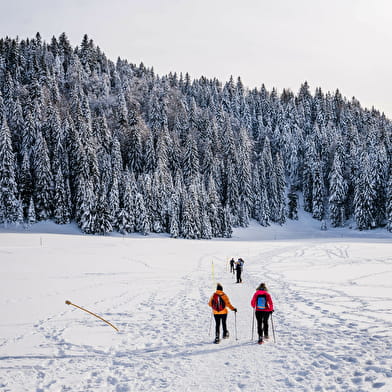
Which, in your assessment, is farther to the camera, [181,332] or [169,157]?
[169,157]

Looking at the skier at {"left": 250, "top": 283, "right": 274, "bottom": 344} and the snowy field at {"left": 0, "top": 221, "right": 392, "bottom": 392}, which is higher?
the skier at {"left": 250, "top": 283, "right": 274, "bottom": 344}

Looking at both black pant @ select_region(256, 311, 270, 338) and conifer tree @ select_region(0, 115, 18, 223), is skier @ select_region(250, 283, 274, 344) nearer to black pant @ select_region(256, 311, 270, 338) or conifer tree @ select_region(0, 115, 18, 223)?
black pant @ select_region(256, 311, 270, 338)

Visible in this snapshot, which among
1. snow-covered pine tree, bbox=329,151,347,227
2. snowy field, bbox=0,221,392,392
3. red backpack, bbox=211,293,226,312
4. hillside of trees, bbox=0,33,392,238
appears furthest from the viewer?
snow-covered pine tree, bbox=329,151,347,227

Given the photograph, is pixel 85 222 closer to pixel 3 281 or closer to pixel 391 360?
pixel 3 281

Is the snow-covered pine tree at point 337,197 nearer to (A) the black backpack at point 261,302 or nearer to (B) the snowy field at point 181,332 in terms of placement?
(B) the snowy field at point 181,332

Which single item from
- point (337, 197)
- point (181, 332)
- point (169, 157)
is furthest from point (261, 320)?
point (337, 197)

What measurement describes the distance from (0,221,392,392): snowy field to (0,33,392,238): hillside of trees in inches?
1466

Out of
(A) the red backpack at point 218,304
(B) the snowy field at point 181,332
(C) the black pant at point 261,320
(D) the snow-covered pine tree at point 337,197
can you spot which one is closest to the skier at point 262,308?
(C) the black pant at point 261,320

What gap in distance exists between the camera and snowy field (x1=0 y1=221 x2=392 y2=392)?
286 inches

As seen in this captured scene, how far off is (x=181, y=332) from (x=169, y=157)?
73271 millimetres

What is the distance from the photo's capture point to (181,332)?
35.9ft

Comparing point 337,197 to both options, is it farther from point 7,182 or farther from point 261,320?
point 261,320

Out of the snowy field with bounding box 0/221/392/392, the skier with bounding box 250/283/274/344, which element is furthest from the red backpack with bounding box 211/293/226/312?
the snowy field with bounding box 0/221/392/392

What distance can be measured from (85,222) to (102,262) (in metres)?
31.4
